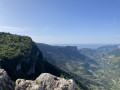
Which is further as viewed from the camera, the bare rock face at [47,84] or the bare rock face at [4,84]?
the bare rock face at [47,84]

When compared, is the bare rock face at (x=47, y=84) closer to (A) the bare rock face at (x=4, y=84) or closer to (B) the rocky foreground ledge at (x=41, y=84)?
(B) the rocky foreground ledge at (x=41, y=84)

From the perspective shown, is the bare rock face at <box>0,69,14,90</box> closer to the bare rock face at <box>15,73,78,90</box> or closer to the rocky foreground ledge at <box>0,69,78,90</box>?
the rocky foreground ledge at <box>0,69,78,90</box>

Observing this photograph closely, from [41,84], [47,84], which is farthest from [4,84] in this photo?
[47,84]

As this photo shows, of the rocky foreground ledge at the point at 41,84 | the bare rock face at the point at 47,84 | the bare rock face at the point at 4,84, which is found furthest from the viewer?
the bare rock face at the point at 47,84

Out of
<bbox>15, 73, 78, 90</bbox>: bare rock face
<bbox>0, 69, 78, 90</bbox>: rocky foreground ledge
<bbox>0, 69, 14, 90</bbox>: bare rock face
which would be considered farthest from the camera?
<bbox>15, 73, 78, 90</bbox>: bare rock face

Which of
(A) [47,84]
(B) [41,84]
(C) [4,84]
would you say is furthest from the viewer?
(B) [41,84]

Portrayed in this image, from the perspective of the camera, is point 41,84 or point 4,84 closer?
point 4,84

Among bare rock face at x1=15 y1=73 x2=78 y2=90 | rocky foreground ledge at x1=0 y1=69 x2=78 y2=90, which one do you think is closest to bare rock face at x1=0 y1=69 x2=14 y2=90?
rocky foreground ledge at x1=0 y1=69 x2=78 y2=90

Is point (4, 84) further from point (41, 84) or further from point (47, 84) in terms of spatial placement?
point (47, 84)

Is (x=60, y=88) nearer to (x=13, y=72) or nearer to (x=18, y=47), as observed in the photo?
(x=13, y=72)

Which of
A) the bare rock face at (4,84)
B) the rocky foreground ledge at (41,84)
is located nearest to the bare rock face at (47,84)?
the rocky foreground ledge at (41,84)

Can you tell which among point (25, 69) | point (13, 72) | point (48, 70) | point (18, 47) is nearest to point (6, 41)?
point (18, 47)

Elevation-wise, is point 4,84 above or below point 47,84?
above
